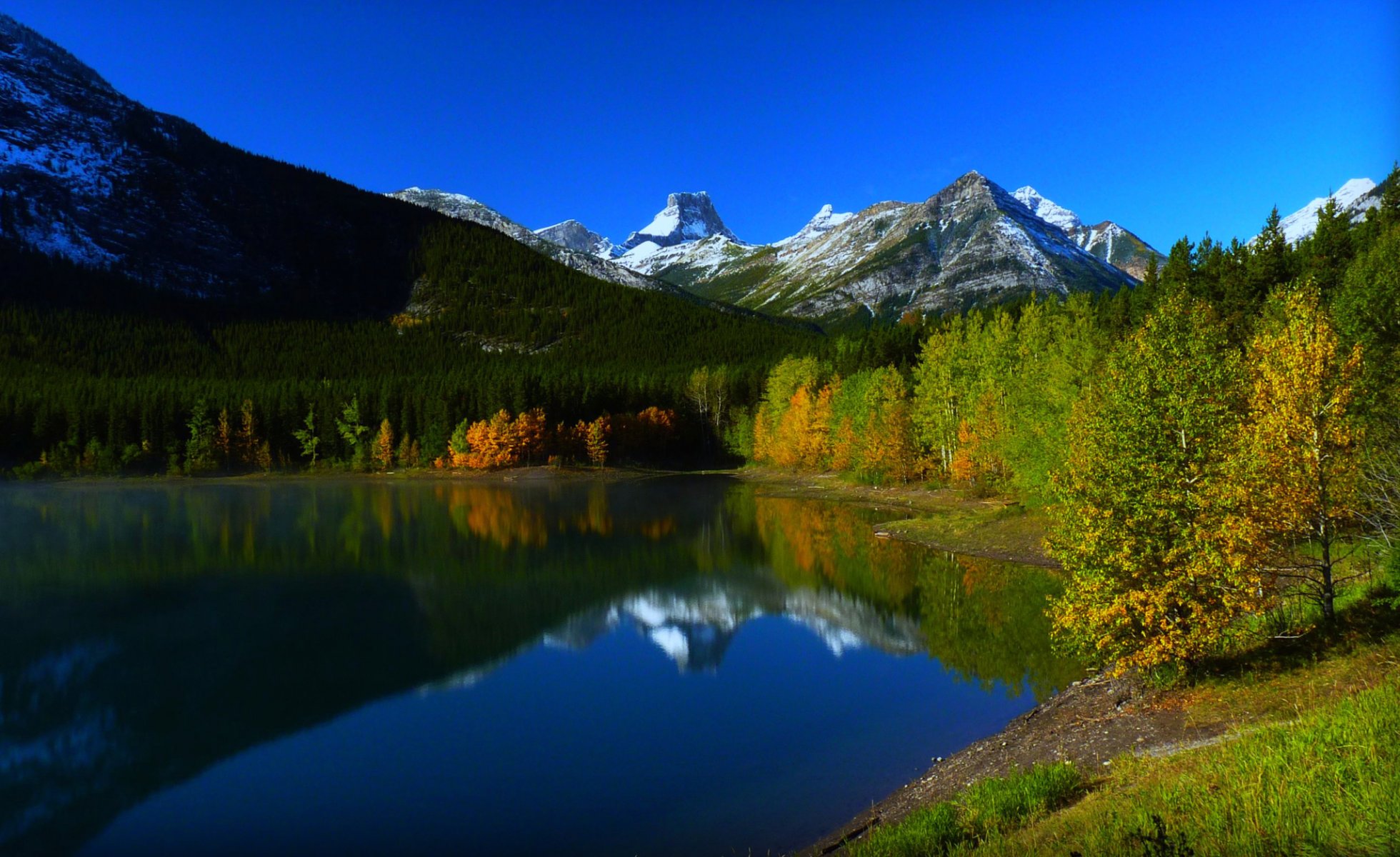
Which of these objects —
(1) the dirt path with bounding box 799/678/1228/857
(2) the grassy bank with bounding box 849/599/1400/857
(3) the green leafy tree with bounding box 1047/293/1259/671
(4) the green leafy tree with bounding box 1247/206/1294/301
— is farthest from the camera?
(4) the green leafy tree with bounding box 1247/206/1294/301

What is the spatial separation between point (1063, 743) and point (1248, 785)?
29.4ft

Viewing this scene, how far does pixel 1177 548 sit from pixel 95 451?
6725 inches

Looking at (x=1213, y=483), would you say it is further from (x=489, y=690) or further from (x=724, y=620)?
(x=724, y=620)

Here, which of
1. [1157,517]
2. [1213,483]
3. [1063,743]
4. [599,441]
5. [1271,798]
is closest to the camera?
[1271,798]

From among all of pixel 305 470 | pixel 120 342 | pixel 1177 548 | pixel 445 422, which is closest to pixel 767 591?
pixel 1177 548

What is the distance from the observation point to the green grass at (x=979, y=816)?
13.3 metres

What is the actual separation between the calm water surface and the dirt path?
1218mm

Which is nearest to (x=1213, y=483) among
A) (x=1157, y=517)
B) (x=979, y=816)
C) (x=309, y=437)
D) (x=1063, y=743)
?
(x=1157, y=517)

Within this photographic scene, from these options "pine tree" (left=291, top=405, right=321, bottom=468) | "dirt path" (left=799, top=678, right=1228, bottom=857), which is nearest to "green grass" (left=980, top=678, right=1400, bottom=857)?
"dirt path" (left=799, top=678, right=1228, bottom=857)

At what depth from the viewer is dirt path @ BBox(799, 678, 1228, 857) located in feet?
54.7

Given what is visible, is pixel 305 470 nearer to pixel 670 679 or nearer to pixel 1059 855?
pixel 670 679

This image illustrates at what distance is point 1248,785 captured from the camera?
34.8ft

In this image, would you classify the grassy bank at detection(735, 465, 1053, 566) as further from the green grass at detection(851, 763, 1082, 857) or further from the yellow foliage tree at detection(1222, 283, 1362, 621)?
the green grass at detection(851, 763, 1082, 857)

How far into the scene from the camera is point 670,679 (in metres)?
30.3
